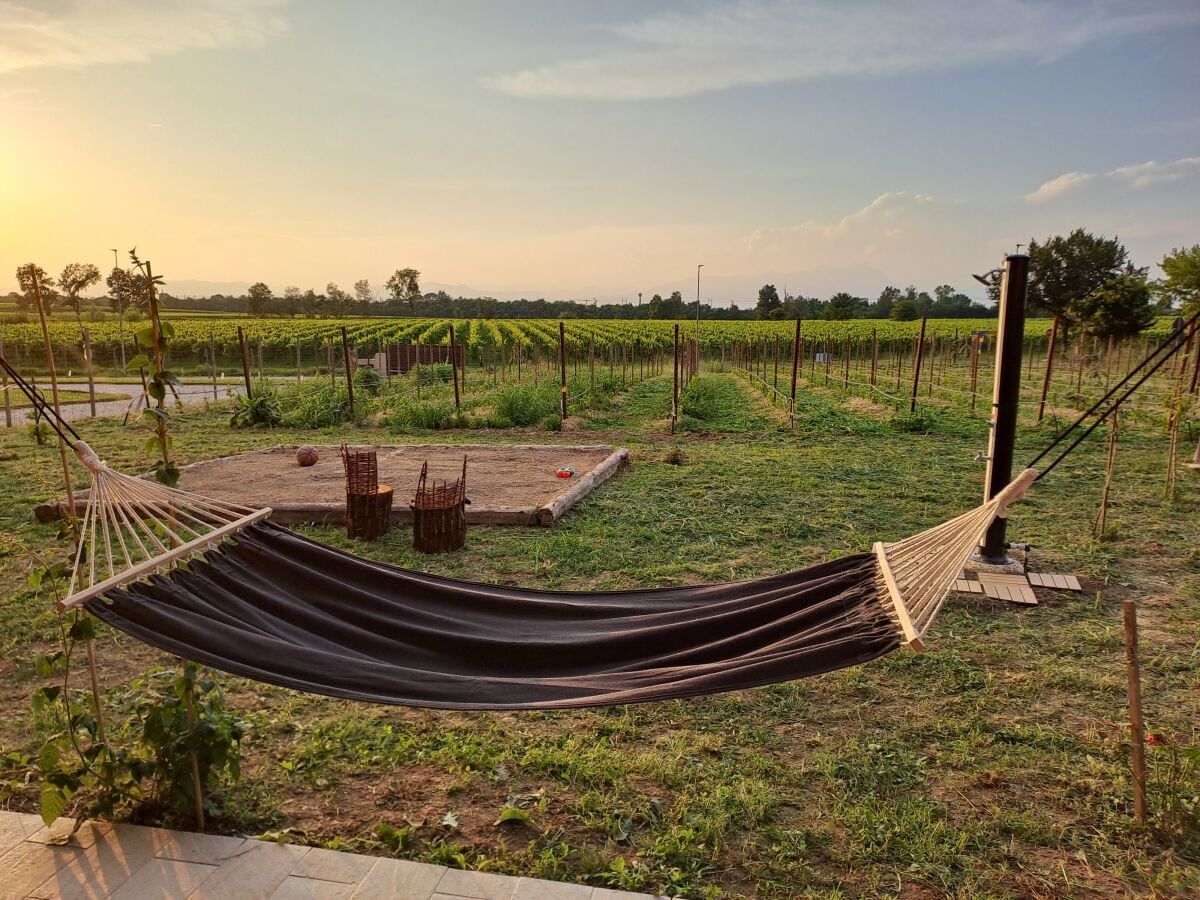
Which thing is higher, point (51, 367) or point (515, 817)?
point (51, 367)

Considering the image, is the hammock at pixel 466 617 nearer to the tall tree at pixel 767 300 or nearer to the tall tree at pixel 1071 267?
the tall tree at pixel 1071 267

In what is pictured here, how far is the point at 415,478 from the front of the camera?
658 cm

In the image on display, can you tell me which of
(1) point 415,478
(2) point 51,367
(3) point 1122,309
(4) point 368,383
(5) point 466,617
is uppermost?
(3) point 1122,309

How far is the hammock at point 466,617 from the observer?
197 centimetres

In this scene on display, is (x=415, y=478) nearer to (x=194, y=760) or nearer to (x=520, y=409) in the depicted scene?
(x=520, y=409)

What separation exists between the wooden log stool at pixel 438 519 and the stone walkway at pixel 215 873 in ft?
8.81

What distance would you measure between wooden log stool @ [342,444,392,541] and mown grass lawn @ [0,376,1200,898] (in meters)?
0.17

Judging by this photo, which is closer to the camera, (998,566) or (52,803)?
(52,803)

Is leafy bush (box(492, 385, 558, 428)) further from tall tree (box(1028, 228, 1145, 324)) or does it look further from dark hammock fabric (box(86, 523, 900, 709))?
tall tree (box(1028, 228, 1145, 324))

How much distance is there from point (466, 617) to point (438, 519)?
1.99 metres

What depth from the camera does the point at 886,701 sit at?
2869mm

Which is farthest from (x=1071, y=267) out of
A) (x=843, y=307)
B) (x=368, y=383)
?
(x=368, y=383)

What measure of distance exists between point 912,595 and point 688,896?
102cm

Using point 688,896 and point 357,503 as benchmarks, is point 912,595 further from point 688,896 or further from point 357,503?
point 357,503
